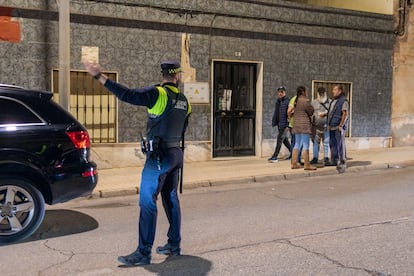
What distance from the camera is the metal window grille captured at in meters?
11.1

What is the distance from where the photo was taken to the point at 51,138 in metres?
5.91

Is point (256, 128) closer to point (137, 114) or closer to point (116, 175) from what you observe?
point (137, 114)

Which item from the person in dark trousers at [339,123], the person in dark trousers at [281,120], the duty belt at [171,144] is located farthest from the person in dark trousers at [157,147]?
the person in dark trousers at [281,120]

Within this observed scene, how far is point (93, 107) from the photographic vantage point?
11328 mm

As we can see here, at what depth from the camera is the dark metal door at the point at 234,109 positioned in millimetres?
12859

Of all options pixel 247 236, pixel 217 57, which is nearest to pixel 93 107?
pixel 217 57

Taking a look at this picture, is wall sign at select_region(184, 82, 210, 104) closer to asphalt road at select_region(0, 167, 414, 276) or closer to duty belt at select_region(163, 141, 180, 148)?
asphalt road at select_region(0, 167, 414, 276)

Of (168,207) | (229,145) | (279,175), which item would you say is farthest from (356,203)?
(229,145)

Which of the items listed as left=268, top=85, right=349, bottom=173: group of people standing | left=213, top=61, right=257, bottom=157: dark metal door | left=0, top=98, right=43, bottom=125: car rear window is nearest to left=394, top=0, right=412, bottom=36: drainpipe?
left=268, top=85, right=349, bottom=173: group of people standing

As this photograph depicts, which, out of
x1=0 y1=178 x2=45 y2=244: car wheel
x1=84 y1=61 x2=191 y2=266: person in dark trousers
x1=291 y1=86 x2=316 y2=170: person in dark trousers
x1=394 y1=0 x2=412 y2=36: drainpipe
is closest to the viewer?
x1=84 y1=61 x2=191 y2=266: person in dark trousers

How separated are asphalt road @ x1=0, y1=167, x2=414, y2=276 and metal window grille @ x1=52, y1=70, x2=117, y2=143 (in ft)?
9.83

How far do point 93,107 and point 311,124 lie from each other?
483cm

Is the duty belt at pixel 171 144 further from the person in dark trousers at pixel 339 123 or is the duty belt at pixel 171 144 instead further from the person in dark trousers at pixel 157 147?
the person in dark trousers at pixel 339 123

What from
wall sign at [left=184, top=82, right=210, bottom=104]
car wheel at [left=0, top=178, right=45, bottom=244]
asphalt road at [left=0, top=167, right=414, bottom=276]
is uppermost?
wall sign at [left=184, top=82, right=210, bottom=104]
